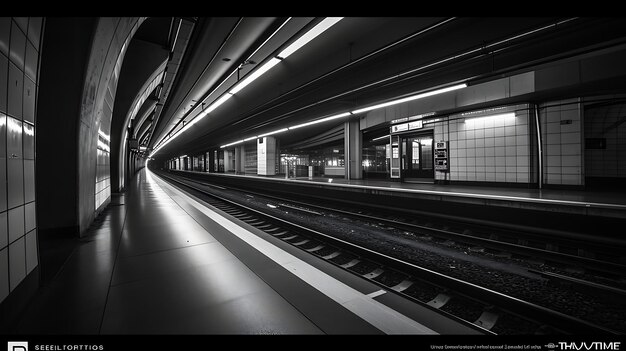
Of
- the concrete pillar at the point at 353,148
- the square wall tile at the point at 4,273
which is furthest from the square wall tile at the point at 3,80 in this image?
the concrete pillar at the point at 353,148

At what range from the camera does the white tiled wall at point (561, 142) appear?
850 cm

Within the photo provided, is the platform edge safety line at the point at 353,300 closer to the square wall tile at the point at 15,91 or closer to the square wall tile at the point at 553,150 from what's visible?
the square wall tile at the point at 15,91

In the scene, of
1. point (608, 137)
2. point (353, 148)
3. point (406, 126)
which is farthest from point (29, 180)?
point (608, 137)

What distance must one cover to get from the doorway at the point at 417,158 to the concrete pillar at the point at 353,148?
3.08 meters

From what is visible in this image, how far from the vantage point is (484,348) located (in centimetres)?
169

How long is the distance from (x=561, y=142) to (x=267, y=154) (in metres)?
18.0

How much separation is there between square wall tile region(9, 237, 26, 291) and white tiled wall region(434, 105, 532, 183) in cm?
1317

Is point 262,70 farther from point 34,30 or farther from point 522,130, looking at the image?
point 522,130

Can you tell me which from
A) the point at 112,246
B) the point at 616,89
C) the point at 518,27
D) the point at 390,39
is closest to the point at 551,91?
the point at 616,89

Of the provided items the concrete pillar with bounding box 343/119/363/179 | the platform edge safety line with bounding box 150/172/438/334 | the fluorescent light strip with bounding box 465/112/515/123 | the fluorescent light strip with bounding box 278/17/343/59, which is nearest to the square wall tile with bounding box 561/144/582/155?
the fluorescent light strip with bounding box 465/112/515/123

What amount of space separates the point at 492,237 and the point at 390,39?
212 inches

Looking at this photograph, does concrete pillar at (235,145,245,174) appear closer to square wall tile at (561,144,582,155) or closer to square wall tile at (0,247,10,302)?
square wall tile at (561,144,582,155)

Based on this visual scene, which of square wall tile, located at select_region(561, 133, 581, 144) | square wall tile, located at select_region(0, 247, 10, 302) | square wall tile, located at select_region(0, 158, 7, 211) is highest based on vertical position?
square wall tile, located at select_region(561, 133, 581, 144)

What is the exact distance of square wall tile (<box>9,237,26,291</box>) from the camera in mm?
2076
